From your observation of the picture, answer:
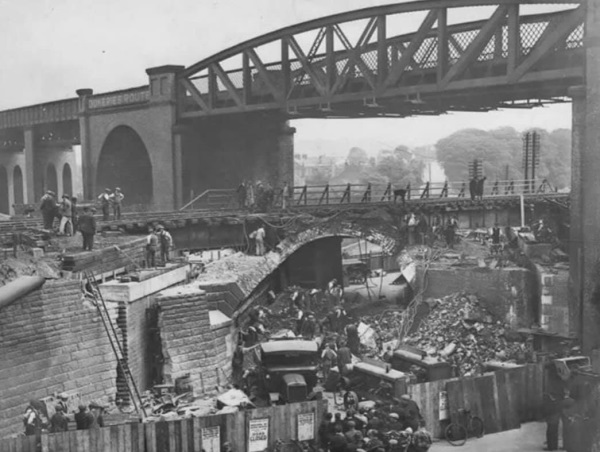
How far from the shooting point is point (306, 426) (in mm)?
11922

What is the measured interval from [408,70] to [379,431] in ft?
A: 63.0

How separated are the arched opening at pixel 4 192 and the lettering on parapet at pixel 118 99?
66.3 feet

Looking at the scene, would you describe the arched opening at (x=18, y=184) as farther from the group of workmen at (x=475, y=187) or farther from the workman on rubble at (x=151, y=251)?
the workman on rubble at (x=151, y=251)

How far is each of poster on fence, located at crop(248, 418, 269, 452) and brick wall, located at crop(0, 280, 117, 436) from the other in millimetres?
4161

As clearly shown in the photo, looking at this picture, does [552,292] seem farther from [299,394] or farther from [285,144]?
[285,144]

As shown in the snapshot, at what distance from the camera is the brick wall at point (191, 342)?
16.0 m

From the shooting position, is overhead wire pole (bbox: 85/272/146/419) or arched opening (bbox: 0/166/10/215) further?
arched opening (bbox: 0/166/10/215)

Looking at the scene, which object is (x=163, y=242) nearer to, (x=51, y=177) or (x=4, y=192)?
(x=51, y=177)

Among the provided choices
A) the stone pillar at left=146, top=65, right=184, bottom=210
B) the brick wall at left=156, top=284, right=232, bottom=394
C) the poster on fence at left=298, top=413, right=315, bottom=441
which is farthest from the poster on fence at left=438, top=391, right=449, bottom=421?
the stone pillar at left=146, top=65, right=184, bottom=210

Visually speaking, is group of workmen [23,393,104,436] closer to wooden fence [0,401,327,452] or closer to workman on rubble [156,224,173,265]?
wooden fence [0,401,327,452]

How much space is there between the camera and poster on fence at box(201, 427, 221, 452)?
1130 centimetres

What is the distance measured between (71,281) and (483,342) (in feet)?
41.1

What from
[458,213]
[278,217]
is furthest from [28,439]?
[458,213]

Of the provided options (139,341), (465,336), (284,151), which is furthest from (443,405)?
(284,151)
